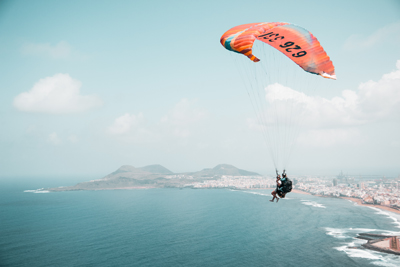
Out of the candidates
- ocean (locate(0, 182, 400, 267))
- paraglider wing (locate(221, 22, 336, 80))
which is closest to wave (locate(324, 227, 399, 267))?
ocean (locate(0, 182, 400, 267))

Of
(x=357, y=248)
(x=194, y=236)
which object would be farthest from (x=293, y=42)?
(x=194, y=236)

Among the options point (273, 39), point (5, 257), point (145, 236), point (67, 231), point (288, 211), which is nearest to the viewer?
point (273, 39)

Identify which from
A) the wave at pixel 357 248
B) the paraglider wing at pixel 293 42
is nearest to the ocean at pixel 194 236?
the wave at pixel 357 248

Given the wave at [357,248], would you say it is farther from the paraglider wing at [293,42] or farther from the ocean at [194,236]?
the paraglider wing at [293,42]

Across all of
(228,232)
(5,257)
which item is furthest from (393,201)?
(5,257)

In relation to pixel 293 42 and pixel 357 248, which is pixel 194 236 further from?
pixel 293 42

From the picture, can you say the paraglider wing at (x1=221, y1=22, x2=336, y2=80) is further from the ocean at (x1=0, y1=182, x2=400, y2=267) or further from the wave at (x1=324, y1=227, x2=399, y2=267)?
the wave at (x1=324, y1=227, x2=399, y2=267)

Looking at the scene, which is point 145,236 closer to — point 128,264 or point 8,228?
point 128,264
